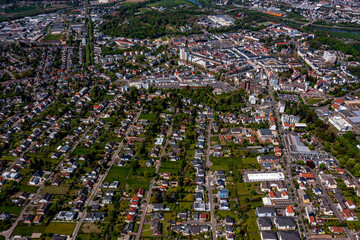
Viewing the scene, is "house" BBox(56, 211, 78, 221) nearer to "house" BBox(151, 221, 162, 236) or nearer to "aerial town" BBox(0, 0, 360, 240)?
"aerial town" BBox(0, 0, 360, 240)

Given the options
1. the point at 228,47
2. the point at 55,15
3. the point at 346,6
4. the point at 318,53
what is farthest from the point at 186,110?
the point at 346,6

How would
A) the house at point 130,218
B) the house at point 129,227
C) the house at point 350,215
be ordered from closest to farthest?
the house at point 129,227, the house at point 350,215, the house at point 130,218

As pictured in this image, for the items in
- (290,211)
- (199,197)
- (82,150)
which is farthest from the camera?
(82,150)

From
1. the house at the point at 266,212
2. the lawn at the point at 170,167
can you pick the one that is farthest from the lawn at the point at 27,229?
the house at the point at 266,212

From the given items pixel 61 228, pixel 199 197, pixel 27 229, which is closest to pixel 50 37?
pixel 27 229

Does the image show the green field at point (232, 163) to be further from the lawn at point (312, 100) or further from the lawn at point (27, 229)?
the lawn at point (312, 100)

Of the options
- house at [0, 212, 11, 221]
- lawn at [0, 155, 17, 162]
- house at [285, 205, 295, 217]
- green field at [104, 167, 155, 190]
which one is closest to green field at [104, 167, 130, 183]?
green field at [104, 167, 155, 190]

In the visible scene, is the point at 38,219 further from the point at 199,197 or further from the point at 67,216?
the point at 199,197

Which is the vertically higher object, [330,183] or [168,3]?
[168,3]

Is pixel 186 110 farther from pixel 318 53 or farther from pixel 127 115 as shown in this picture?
pixel 318 53
